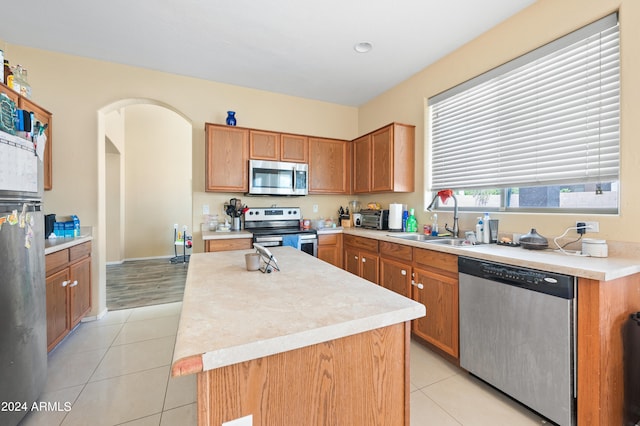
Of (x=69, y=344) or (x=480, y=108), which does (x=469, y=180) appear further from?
(x=69, y=344)

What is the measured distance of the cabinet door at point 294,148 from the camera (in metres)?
3.65

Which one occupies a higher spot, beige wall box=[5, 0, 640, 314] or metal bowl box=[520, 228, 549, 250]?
beige wall box=[5, 0, 640, 314]

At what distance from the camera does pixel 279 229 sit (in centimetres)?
361

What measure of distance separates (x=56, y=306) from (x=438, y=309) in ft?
→ 10.3

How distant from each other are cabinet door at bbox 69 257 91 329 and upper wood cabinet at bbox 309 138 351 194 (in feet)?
8.70

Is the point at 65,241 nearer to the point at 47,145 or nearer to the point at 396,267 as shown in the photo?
the point at 47,145

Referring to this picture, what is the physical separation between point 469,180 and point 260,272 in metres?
2.30

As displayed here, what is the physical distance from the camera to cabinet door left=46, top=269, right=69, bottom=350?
85.7 inches

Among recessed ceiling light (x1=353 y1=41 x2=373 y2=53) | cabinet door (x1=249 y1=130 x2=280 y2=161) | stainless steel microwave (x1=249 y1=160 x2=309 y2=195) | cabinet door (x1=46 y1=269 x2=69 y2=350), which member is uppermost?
recessed ceiling light (x1=353 y1=41 x2=373 y2=53)

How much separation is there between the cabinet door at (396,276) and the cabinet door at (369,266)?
110 millimetres

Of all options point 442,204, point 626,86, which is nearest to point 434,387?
point 442,204

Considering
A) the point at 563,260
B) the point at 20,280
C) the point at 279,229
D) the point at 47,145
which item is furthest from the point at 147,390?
the point at 563,260

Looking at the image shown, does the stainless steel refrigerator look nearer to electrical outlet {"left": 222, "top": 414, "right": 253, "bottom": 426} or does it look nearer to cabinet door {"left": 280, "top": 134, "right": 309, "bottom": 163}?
electrical outlet {"left": 222, "top": 414, "right": 253, "bottom": 426}

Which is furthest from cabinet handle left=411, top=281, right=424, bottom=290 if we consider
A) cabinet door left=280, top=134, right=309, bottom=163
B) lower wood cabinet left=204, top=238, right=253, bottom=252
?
cabinet door left=280, top=134, right=309, bottom=163
